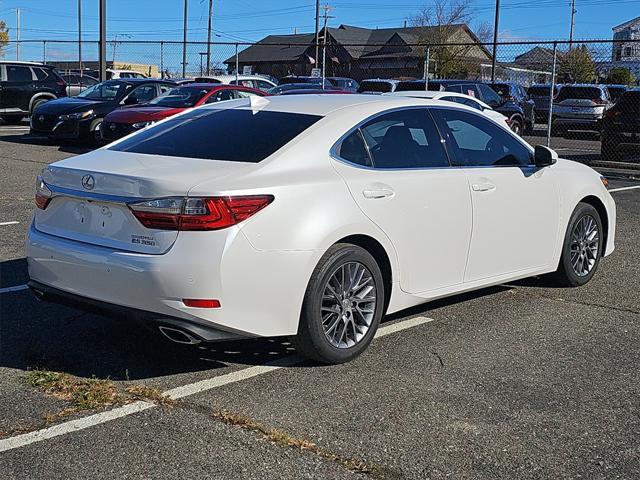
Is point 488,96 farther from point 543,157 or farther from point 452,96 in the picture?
point 543,157

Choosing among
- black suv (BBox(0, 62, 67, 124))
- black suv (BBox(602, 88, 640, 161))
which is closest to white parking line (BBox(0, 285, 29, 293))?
black suv (BBox(602, 88, 640, 161))

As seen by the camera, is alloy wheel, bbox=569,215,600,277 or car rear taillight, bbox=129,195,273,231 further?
alloy wheel, bbox=569,215,600,277

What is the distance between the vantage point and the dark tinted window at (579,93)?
1077 inches

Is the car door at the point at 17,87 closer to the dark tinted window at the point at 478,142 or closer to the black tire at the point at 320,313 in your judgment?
the dark tinted window at the point at 478,142

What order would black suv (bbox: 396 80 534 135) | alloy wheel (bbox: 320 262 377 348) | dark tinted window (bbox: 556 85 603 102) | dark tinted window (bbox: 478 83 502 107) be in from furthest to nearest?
1. dark tinted window (bbox: 556 85 603 102)
2. dark tinted window (bbox: 478 83 502 107)
3. black suv (bbox: 396 80 534 135)
4. alloy wheel (bbox: 320 262 377 348)

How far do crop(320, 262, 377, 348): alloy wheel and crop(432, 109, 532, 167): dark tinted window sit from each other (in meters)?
1.28

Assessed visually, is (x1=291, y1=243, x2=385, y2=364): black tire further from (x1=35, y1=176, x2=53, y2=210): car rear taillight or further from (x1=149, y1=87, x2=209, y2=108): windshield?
(x1=149, y1=87, x2=209, y2=108): windshield

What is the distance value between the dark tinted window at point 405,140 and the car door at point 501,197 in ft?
0.43

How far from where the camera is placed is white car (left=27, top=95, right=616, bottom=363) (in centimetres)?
434

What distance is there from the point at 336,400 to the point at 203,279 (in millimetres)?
913

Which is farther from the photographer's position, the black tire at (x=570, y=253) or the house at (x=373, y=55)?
the house at (x=373, y=55)

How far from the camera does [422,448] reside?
3.86 meters

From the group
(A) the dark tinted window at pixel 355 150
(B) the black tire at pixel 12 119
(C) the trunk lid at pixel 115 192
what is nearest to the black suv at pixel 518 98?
(B) the black tire at pixel 12 119

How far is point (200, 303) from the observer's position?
169 inches
